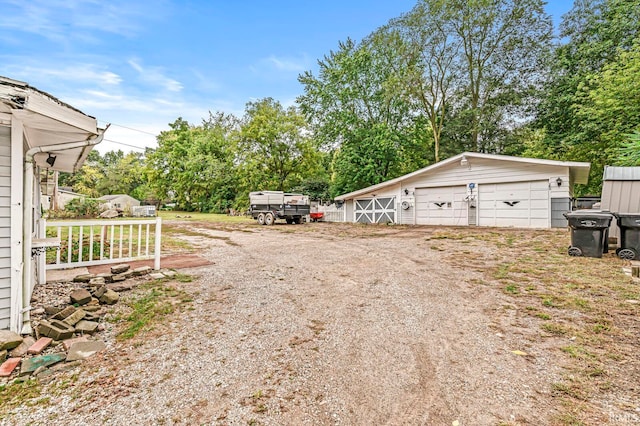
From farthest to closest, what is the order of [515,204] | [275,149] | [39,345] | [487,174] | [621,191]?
[275,149], [487,174], [515,204], [621,191], [39,345]

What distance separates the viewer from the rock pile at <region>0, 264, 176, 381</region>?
7.97 ft

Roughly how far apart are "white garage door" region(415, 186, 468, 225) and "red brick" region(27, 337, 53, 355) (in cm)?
1438

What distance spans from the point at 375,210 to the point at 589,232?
11128 mm

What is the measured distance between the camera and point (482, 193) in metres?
13.4

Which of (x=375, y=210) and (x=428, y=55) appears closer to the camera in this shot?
(x=375, y=210)

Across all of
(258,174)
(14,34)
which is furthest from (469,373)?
(258,174)

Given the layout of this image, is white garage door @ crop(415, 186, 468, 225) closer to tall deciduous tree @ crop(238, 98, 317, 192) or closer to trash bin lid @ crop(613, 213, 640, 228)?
trash bin lid @ crop(613, 213, 640, 228)

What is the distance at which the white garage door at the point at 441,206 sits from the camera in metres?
14.0

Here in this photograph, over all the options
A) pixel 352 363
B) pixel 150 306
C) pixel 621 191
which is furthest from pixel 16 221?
pixel 621 191

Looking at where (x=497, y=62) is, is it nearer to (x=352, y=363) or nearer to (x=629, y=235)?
(x=629, y=235)

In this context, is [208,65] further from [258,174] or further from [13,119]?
[13,119]

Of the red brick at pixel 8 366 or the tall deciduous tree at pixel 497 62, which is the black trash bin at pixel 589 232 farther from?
the tall deciduous tree at pixel 497 62

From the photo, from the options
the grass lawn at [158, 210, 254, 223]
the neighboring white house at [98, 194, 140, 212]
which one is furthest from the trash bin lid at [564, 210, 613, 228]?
the neighboring white house at [98, 194, 140, 212]

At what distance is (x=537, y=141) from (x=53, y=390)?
987 inches
